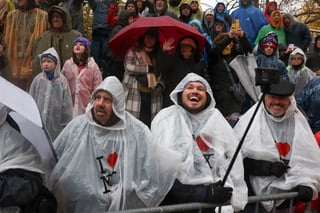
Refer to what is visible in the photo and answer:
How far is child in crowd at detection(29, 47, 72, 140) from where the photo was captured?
19.9 ft

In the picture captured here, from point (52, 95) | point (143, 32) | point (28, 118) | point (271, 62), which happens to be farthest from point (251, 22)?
point (28, 118)

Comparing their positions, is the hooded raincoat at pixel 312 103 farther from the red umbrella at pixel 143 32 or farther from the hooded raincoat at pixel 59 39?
the hooded raincoat at pixel 59 39

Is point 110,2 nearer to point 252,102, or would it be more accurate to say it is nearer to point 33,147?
point 252,102

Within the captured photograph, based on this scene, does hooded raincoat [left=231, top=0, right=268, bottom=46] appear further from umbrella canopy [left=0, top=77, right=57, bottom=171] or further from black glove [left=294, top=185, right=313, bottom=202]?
umbrella canopy [left=0, top=77, right=57, bottom=171]

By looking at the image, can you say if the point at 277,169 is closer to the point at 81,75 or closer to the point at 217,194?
the point at 217,194

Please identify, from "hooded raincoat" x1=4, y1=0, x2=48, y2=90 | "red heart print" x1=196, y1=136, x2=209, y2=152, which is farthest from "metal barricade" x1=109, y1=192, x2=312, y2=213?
"hooded raincoat" x1=4, y1=0, x2=48, y2=90

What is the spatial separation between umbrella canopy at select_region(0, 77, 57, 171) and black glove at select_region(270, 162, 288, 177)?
5.81 ft

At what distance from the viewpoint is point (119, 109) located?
411cm

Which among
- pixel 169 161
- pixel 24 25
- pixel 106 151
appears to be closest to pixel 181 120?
pixel 169 161

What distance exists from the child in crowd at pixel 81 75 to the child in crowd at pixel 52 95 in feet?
0.86

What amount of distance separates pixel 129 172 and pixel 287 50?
613cm

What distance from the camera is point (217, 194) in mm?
3582

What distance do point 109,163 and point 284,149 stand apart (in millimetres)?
1530

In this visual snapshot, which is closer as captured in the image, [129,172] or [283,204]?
[129,172]
